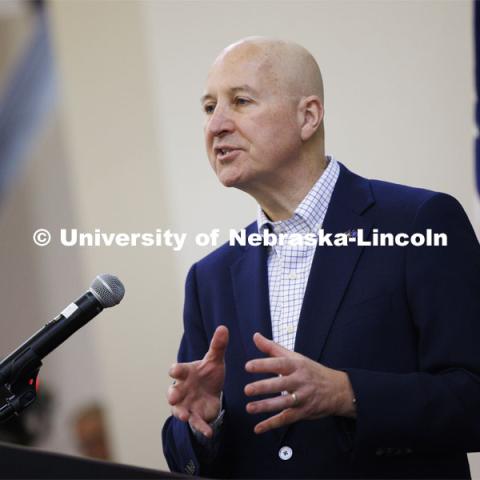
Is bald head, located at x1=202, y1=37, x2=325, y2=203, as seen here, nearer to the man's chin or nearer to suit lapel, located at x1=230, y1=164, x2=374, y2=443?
the man's chin

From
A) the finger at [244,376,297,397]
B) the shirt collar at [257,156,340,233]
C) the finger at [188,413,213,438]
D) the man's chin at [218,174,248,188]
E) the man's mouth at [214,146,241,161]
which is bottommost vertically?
the finger at [188,413,213,438]

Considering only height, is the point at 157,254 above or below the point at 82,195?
below

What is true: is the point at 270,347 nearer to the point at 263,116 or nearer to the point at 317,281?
the point at 317,281

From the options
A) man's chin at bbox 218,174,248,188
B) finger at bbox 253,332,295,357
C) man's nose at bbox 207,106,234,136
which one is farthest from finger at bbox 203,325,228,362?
man's nose at bbox 207,106,234,136

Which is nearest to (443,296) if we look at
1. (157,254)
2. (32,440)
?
(157,254)

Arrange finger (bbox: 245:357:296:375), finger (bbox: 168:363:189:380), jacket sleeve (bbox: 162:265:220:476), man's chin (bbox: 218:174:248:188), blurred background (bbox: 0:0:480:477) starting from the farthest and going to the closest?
blurred background (bbox: 0:0:480:477) < man's chin (bbox: 218:174:248:188) < jacket sleeve (bbox: 162:265:220:476) < finger (bbox: 168:363:189:380) < finger (bbox: 245:357:296:375)

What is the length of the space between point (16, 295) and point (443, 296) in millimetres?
6550

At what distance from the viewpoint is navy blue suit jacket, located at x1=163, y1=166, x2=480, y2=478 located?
5.64 ft

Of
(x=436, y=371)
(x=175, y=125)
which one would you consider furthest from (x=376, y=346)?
(x=175, y=125)

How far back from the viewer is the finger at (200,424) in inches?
67.9

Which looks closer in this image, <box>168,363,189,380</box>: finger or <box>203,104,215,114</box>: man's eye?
<box>168,363,189,380</box>: finger

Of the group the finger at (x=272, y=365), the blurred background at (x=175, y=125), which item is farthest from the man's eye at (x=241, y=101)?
the finger at (x=272, y=365)

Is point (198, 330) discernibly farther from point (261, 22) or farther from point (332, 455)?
point (261, 22)

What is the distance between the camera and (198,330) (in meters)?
2.07
